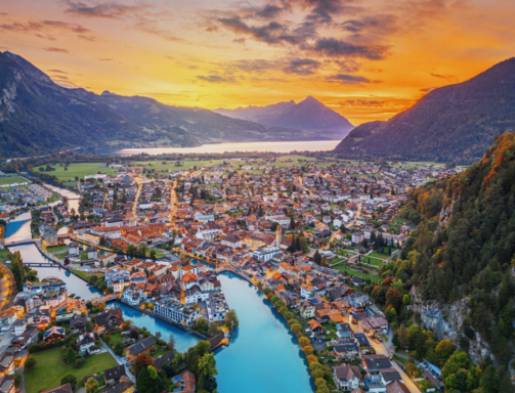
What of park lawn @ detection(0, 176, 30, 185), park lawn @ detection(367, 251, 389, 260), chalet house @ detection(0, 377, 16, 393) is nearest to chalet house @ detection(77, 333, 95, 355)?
chalet house @ detection(0, 377, 16, 393)

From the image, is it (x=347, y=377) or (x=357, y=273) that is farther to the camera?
(x=357, y=273)

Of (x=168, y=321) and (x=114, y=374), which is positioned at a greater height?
(x=114, y=374)

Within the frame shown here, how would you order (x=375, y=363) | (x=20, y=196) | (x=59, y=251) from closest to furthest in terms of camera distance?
(x=375, y=363), (x=59, y=251), (x=20, y=196)

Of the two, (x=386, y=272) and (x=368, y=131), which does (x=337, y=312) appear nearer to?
(x=386, y=272)

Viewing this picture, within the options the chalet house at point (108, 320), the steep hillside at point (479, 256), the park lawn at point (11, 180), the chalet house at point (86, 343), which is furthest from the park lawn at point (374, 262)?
the park lawn at point (11, 180)

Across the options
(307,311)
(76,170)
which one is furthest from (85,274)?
(76,170)

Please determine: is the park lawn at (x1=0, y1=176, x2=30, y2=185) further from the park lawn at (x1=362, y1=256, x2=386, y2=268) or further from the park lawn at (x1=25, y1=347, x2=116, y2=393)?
the park lawn at (x1=362, y1=256, x2=386, y2=268)

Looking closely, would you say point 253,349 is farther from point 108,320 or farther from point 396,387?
point 108,320

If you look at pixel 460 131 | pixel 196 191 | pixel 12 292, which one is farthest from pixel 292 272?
pixel 460 131
